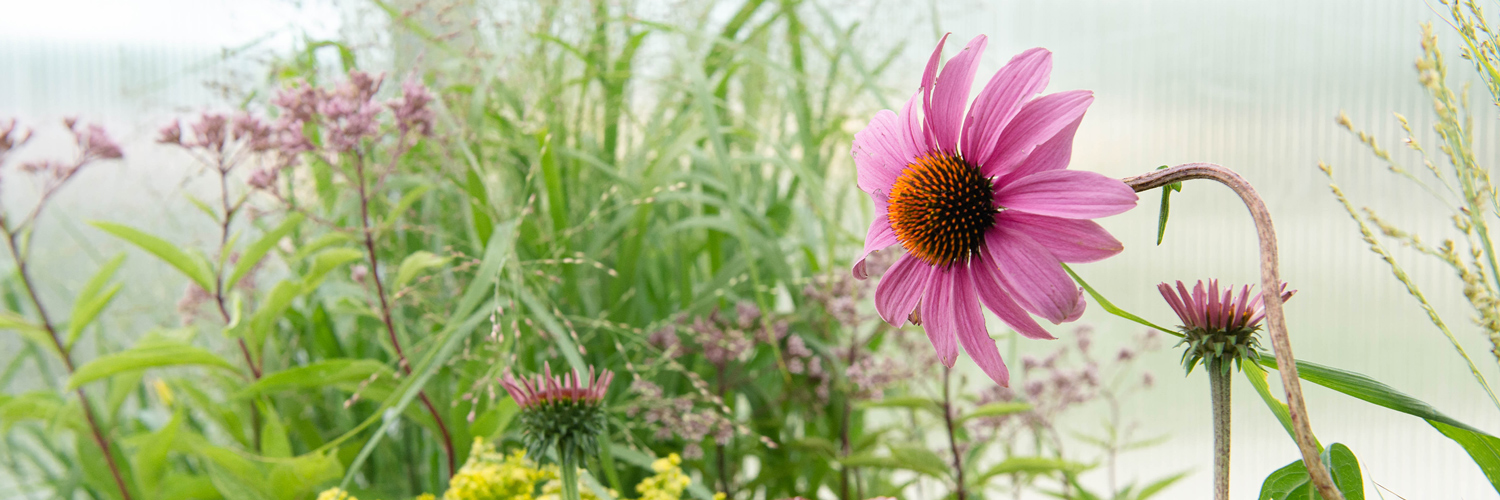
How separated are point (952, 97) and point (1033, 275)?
0.05 m

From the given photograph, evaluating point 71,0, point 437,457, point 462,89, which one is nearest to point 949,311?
point 462,89

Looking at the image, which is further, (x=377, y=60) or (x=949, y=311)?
(x=377, y=60)

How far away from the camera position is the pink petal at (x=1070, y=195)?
149mm

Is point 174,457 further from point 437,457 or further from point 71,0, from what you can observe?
point 71,0

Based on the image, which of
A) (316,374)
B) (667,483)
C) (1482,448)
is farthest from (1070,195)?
(316,374)

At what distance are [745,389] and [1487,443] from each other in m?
0.52

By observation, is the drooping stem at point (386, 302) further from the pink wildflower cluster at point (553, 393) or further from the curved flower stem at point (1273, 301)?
the curved flower stem at point (1273, 301)

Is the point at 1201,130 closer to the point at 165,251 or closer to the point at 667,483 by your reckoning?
the point at 667,483

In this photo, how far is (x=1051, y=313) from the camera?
0.52ft

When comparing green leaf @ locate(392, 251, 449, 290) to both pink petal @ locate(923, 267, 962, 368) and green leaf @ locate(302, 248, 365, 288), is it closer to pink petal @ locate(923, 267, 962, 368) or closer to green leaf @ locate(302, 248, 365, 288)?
green leaf @ locate(302, 248, 365, 288)

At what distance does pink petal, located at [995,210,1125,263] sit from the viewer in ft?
0.52

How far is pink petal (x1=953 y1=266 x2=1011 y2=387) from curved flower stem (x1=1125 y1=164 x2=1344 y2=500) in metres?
0.05

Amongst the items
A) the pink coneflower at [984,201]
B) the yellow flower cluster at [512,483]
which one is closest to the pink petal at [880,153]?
the pink coneflower at [984,201]

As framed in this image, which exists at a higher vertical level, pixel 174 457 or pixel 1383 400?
pixel 1383 400
